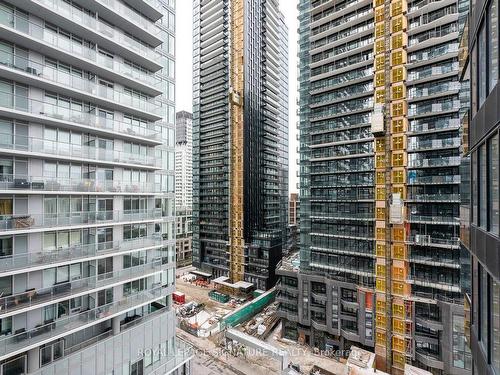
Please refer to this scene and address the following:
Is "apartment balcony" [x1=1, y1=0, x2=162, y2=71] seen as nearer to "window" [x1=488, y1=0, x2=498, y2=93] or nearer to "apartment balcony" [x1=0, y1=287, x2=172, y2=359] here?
"apartment balcony" [x1=0, y1=287, x2=172, y2=359]

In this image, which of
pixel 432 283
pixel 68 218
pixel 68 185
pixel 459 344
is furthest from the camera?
pixel 432 283

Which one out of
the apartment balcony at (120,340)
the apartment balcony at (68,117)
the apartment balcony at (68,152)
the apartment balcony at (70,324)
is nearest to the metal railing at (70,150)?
the apartment balcony at (68,152)

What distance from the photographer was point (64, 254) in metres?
17.2

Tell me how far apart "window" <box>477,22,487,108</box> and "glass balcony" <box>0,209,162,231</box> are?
68.6ft

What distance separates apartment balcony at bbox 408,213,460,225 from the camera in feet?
94.3

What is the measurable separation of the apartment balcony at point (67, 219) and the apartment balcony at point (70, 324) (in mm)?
5695

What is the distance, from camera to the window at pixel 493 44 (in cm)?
596

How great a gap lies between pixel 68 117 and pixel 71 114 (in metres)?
0.31

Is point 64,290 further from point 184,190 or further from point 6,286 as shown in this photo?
point 184,190

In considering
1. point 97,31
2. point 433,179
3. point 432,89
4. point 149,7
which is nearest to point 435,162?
point 433,179

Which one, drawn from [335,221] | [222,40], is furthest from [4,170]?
[222,40]

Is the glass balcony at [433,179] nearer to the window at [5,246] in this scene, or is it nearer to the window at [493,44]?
the window at [493,44]

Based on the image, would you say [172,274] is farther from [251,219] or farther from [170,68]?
[251,219]

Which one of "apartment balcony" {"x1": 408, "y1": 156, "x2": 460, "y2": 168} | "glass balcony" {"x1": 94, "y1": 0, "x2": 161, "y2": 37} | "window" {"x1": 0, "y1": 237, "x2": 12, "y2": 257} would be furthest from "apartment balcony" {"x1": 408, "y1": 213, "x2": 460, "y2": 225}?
"window" {"x1": 0, "y1": 237, "x2": 12, "y2": 257}
